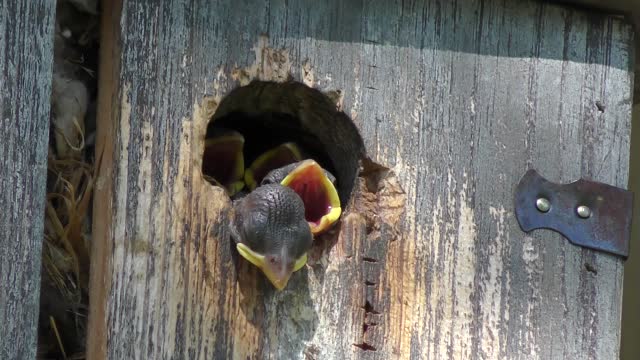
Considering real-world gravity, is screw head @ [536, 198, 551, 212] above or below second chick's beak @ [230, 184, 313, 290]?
above

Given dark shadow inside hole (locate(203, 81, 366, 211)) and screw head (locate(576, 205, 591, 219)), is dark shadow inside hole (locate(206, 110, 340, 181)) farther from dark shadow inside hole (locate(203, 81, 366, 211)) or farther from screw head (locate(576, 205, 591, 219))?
screw head (locate(576, 205, 591, 219))

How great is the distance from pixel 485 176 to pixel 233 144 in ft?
1.12

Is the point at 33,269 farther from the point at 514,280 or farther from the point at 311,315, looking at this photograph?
the point at 514,280

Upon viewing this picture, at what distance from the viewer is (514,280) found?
5.92 ft

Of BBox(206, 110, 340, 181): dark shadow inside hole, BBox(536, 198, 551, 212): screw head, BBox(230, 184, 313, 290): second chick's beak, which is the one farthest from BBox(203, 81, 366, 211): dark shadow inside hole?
BBox(536, 198, 551, 212): screw head

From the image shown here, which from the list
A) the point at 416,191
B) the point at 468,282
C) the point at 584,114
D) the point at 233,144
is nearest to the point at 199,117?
the point at 233,144

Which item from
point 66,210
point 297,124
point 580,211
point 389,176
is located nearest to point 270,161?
point 297,124

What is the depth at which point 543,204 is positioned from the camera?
1.84m

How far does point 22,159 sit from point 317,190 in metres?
0.41

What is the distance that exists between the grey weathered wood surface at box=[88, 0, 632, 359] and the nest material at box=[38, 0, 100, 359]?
47 mm

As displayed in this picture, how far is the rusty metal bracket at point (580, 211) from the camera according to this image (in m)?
1.83

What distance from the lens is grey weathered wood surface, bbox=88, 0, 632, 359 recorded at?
5.27 ft

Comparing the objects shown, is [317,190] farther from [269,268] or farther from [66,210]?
[66,210]

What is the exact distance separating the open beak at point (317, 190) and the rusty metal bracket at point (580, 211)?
26 centimetres
